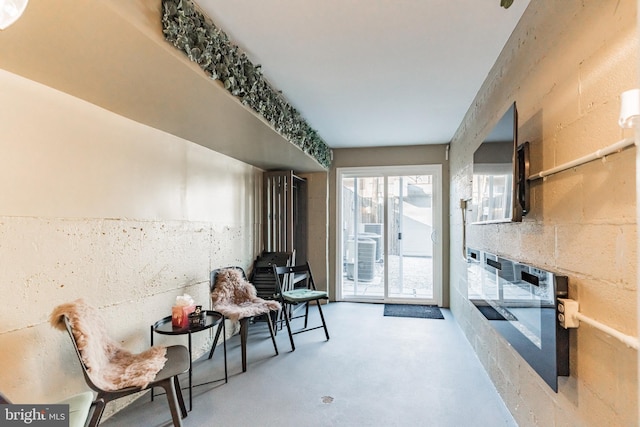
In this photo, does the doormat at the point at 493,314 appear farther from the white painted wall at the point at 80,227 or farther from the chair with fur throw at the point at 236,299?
the white painted wall at the point at 80,227

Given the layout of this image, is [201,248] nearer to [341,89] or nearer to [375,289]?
[341,89]

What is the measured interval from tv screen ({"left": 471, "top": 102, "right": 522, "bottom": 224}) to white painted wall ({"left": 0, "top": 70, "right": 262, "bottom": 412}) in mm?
2448

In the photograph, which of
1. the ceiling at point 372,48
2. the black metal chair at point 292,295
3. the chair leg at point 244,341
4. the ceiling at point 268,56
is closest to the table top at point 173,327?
the chair leg at point 244,341

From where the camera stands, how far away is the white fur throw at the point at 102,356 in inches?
66.9

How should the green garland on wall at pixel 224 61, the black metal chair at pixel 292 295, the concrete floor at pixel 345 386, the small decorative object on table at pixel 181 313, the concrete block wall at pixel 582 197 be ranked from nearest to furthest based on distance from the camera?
the concrete block wall at pixel 582 197 → the green garland on wall at pixel 224 61 → the concrete floor at pixel 345 386 → the small decorative object on table at pixel 181 313 → the black metal chair at pixel 292 295

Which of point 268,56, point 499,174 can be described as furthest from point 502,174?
point 268,56

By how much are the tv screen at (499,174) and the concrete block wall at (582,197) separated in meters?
0.11

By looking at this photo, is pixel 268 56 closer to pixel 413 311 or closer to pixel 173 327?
pixel 173 327

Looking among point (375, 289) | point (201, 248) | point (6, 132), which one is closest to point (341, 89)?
point (201, 248)

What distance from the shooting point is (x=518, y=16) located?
6.21ft

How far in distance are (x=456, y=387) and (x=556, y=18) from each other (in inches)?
97.5

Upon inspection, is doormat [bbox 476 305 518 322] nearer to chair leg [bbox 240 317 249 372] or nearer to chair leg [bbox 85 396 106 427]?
chair leg [bbox 240 317 249 372]

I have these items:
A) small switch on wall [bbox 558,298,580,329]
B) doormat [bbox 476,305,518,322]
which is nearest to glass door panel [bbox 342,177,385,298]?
doormat [bbox 476,305,518,322]

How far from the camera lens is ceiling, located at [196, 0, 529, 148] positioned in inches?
71.9
